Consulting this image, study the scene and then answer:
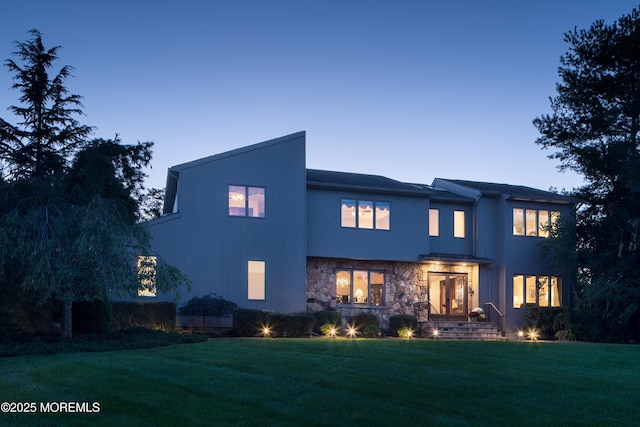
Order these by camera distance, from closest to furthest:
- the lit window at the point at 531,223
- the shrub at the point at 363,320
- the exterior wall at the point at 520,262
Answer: the shrub at the point at 363,320 < the exterior wall at the point at 520,262 < the lit window at the point at 531,223

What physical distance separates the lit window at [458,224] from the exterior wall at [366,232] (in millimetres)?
1826

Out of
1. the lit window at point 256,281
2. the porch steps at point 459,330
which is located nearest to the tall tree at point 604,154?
the porch steps at point 459,330

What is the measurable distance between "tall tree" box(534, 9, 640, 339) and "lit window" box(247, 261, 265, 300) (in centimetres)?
1116

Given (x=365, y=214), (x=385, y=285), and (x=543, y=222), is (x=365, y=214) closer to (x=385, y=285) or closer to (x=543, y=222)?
(x=385, y=285)

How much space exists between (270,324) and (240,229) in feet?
12.1

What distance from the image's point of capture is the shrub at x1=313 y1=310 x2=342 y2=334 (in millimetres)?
21005

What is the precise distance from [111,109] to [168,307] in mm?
10503

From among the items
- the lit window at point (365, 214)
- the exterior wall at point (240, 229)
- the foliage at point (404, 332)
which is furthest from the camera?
the lit window at point (365, 214)

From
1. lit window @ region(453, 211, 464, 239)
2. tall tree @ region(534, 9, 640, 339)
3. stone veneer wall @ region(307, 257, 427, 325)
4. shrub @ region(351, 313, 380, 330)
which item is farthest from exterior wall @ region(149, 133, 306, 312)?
tall tree @ region(534, 9, 640, 339)

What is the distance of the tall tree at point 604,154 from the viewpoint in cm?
2253

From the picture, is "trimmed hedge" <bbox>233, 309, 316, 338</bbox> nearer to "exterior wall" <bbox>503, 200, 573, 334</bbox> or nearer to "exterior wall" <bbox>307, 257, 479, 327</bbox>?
"exterior wall" <bbox>307, 257, 479, 327</bbox>

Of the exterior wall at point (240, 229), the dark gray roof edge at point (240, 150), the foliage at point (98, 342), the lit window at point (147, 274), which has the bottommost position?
the foliage at point (98, 342)

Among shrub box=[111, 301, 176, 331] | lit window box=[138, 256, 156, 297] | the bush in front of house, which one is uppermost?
lit window box=[138, 256, 156, 297]

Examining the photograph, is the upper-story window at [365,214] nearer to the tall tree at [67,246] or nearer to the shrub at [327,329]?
the shrub at [327,329]
